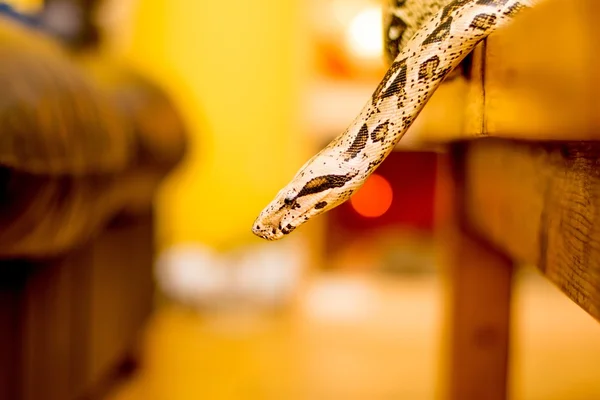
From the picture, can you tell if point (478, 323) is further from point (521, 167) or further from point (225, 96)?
point (225, 96)

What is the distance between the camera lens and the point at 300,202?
86 centimetres

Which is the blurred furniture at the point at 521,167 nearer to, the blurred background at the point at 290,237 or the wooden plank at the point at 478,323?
the wooden plank at the point at 478,323

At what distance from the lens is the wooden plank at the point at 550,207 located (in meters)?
0.52

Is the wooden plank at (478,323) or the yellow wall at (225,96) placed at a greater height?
the yellow wall at (225,96)

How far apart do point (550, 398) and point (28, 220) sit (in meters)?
1.27

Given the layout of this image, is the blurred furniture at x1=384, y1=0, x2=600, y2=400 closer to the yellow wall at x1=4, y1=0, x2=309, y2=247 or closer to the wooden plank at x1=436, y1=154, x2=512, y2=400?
the wooden plank at x1=436, y1=154, x2=512, y2=400

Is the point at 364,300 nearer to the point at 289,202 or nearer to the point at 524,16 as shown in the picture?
A: the point at 289,202

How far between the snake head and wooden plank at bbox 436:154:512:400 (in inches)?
16.9

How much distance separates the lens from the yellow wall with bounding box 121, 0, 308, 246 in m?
2.88

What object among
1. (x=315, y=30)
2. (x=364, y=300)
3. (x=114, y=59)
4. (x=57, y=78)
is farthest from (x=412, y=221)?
(x=57, y=78)

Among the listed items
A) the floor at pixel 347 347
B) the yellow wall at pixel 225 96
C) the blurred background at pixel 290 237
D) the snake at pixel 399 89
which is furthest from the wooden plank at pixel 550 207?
the yellow wall at pixel 225 96

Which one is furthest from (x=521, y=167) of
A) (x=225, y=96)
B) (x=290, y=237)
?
(x=225, y=96)

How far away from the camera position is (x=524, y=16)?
56 centimetres

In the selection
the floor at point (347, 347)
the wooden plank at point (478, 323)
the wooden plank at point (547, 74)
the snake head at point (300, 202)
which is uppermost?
the wooden plank at point (547, 74)
